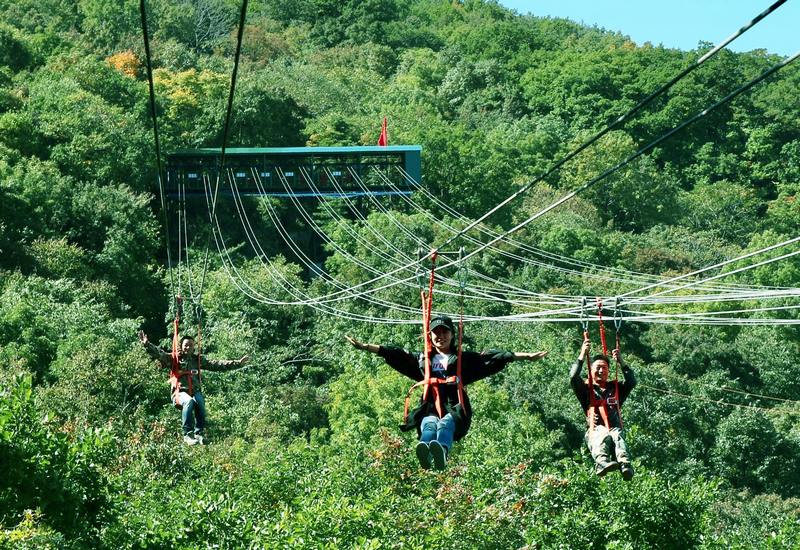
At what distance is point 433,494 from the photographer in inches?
1214

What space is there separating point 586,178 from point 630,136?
9.36 meters

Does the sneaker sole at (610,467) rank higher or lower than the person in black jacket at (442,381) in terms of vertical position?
lower

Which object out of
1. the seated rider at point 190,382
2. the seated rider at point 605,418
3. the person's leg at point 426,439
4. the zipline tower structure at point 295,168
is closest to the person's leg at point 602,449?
the seated rider at point 605,418

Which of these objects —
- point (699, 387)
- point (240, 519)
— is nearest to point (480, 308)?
point (699, 387)

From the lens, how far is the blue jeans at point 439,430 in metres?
15.1

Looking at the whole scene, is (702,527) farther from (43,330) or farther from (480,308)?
(480,308)

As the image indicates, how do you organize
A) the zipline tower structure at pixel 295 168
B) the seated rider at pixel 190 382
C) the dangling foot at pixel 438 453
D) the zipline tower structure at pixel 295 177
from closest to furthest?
the dangling foot at pixel 438 453
the seated rider at pixel 190 382
the zipline tower structure at pixel 295 177
the zipline tower structure at pixel 295 168

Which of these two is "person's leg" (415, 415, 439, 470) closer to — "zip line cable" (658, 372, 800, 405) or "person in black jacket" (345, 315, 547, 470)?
"person in black jacket" (345, 315, 547, 470)

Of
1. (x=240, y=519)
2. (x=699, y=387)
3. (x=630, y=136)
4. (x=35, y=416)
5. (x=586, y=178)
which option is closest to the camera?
(x=35, y=416)

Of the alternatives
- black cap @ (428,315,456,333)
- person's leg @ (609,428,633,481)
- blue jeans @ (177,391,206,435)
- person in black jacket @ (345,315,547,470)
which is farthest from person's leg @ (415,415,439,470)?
blue jeans @ (177,391,206,435)

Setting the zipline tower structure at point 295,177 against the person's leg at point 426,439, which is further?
the zipline tower structure at point 295,177

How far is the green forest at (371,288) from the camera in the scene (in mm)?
28250

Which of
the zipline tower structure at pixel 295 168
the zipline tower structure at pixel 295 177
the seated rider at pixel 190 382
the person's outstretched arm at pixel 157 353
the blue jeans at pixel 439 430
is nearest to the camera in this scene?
the blue jeans at pixel 439 430

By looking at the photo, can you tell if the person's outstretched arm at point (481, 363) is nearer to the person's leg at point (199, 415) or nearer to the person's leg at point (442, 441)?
the person's leg at point (442, 441)
